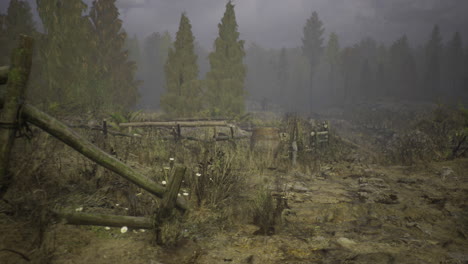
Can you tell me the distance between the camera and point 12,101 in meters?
2.34

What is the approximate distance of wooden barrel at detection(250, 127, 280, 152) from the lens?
30.8ft

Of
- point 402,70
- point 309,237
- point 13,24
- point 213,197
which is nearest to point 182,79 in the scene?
point 13,24

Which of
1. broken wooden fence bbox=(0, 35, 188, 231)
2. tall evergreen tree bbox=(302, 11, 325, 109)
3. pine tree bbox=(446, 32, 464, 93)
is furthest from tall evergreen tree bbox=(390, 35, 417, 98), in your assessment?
broken wooden fence bbox=(0, 35, 188, 231)

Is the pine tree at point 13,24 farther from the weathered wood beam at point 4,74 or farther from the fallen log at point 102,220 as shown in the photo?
the fallen log at point 102,220

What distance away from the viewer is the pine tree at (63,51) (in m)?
16.1

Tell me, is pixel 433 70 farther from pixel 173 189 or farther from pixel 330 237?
pixel 173 189

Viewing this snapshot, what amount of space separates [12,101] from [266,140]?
25.3 ft

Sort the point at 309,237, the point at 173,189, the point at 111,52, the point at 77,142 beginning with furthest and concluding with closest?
1. the point at 111,52
2. the point at 309,237
3. the point at 173,189
4. the point at 77,142

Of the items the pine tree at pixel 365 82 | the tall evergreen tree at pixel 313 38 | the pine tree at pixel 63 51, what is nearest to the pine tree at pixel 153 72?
the tall evergreen tree at pixel 313 38

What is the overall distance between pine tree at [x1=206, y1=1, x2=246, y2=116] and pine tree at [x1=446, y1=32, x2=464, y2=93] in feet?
179

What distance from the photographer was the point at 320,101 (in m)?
→ 66.5

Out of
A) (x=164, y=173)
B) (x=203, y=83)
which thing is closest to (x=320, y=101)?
(x=203, y=83)

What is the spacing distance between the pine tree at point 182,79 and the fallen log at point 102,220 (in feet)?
58.1

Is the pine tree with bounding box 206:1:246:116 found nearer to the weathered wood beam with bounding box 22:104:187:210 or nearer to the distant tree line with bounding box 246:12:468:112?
the weathered wood beam with bounding box 22:104:187:210
